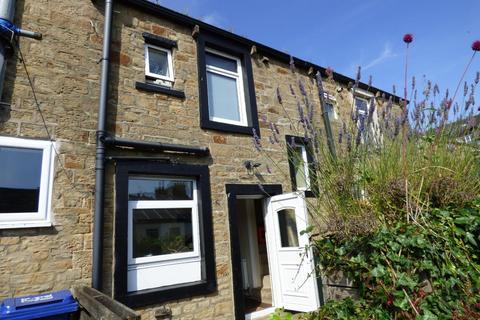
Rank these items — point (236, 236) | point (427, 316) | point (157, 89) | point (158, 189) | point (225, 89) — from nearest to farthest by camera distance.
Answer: point (427, 316)
point (158, 189)
point (157, 89)
point (236, 236)
point (225, 89)

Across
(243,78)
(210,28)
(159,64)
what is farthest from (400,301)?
(210,28)

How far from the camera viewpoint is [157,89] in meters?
4.87

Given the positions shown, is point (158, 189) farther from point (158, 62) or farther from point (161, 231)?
point (158, 62)

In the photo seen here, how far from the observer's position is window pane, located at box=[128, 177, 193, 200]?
442 cm

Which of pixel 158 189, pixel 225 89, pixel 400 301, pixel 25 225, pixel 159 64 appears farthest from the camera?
Result: pixel 225 89

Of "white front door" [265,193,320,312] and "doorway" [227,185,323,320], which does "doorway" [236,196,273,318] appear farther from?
"white front door" [265,193,320,312]

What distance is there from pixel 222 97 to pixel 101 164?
2673mm

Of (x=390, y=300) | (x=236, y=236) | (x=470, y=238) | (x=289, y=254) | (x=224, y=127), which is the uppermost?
(x=224, y=127)

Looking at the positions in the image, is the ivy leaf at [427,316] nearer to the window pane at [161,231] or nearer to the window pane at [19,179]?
the window pane at [161,231]

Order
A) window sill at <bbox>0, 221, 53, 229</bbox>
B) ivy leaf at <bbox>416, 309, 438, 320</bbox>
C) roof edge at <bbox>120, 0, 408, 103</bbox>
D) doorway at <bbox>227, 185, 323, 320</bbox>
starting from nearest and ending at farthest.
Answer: ivy leaf at <bbox>416, 309, 438, 320</bbox>, window sill at <bbox>0, 221, 53, 229</bbox>, doorway at <bbox>227, 185, 323, 320</bbox>, roof edge at <bbox>120, 0, 408, 103</bbox>

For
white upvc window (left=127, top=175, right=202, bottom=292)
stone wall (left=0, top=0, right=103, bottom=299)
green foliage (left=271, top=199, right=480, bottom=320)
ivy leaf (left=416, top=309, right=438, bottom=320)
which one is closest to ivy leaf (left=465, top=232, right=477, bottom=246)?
green foliage (left=271, top=199, right=480, bottom=320)

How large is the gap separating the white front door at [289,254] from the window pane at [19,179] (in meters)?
3.49

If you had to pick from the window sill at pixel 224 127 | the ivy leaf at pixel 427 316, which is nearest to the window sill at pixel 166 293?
the window sill at pixel 224 127

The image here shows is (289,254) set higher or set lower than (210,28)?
lower
